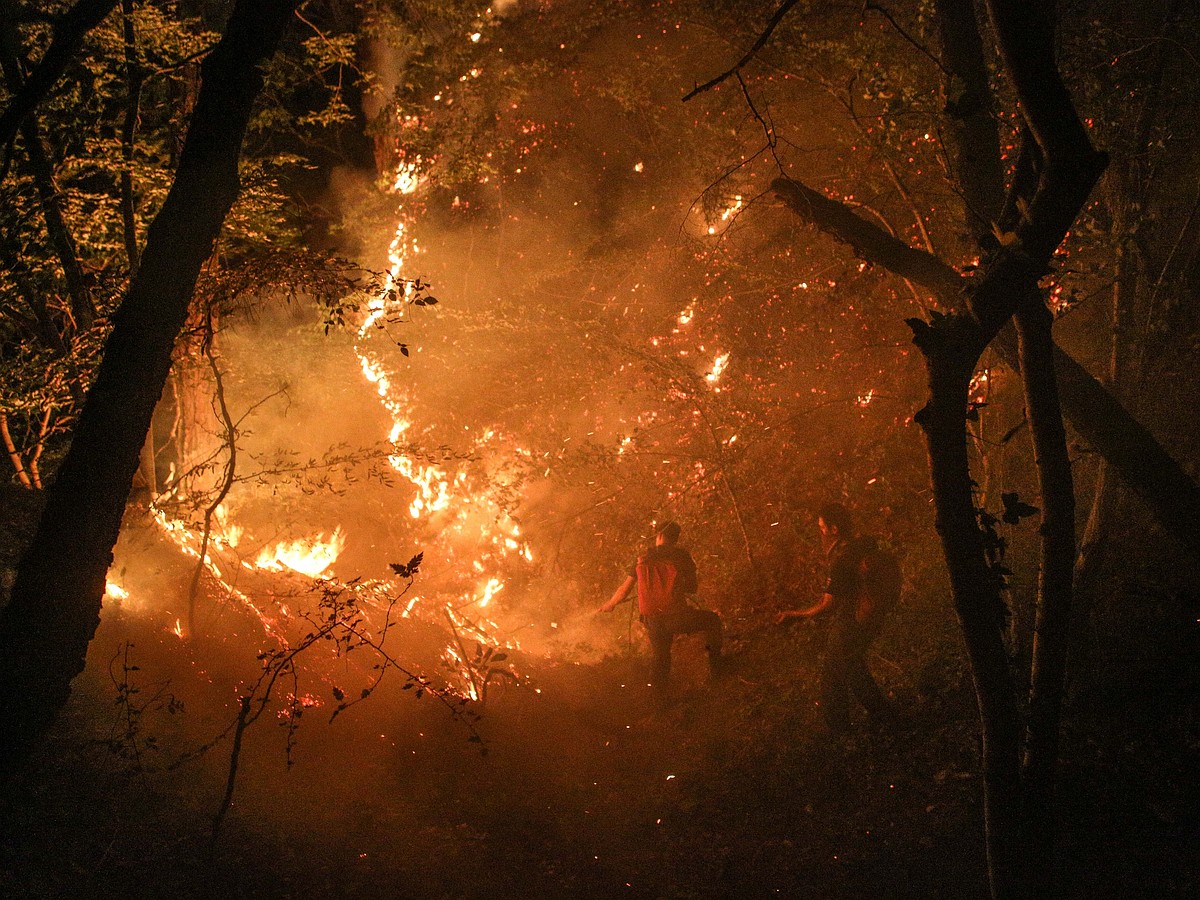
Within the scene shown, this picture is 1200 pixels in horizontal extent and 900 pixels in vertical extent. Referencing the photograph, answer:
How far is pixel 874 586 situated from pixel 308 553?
28.0 feet

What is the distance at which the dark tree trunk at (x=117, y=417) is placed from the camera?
4.31m

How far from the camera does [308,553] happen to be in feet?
38.5

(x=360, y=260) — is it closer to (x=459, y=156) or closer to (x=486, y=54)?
(x=459, y=156)

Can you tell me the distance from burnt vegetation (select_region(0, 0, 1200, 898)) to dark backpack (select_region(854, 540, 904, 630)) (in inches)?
35.4

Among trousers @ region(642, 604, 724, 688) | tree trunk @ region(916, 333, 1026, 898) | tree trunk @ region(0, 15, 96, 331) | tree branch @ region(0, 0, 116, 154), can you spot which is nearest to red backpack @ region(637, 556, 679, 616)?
trousers @ region(642, 604, 724, 688)

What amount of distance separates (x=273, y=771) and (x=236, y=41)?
17.4 feet

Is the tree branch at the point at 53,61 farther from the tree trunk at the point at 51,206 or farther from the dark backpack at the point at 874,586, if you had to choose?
the dark backpack at the point at 874,586

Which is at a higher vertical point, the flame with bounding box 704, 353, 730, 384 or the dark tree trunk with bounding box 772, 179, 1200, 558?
the flame with bounding box 704, 353, 730, 384

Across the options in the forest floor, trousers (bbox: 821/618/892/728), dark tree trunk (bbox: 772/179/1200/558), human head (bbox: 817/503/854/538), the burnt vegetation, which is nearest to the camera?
the burnt vegetation

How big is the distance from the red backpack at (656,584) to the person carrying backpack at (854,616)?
1.84 meters

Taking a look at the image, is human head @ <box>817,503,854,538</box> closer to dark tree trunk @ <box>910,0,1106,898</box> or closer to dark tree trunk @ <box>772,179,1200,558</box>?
dark tree trunk @ <box>772,179,1200,558</box>

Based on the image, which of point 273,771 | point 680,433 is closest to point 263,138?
point 680,433

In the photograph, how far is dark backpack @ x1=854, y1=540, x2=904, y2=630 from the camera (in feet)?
22.3

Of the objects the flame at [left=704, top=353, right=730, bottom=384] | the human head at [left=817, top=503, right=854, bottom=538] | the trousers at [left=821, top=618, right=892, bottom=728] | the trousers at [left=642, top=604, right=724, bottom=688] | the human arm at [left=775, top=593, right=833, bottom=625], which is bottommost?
the trousers at [left=821, top=618, right=892, bottom=728]
